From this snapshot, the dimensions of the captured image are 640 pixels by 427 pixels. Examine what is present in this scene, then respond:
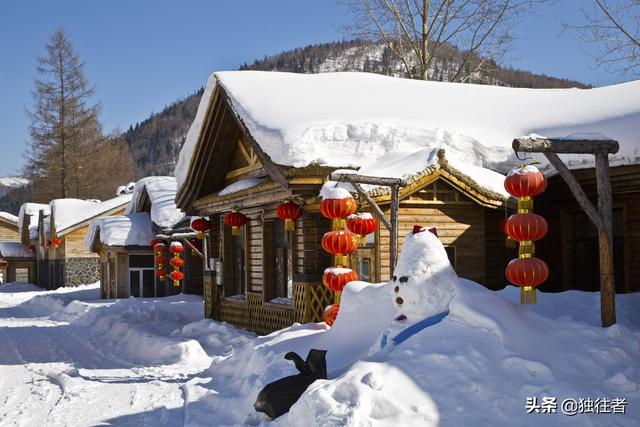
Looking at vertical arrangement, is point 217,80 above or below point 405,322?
above

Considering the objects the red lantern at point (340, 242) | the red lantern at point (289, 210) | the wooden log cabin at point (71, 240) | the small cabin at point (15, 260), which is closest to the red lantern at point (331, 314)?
the red lantern at point (340, 242)

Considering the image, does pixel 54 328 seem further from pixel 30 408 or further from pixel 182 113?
pixel 182 113

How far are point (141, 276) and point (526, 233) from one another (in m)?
24.8

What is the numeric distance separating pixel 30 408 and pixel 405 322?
203 inches

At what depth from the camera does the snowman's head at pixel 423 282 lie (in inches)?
271

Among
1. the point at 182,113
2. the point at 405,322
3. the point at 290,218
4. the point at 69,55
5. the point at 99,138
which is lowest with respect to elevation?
the point at 405,322

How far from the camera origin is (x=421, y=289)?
22.6 ft

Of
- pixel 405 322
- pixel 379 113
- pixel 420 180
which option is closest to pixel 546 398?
pixel 405 322

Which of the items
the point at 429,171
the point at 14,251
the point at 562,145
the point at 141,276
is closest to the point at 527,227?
the point at 562,145

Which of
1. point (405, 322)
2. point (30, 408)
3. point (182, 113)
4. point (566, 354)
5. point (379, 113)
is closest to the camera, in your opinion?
point (566, 354)

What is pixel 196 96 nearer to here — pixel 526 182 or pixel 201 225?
pixel 201 225

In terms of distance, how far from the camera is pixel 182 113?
468 ft

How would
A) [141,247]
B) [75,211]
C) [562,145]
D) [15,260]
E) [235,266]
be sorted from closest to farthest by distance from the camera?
[562,145] → [235,266] → [141,247] → [75,211] → [15,260]

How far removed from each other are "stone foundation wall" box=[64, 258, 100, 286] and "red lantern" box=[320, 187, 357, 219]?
30418mm
